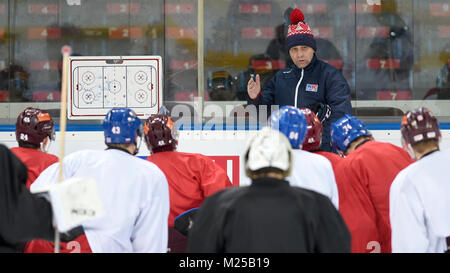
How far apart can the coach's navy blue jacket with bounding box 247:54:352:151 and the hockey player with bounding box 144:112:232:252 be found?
1.11 meters

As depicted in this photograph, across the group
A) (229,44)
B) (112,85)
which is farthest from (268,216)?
(229,44)

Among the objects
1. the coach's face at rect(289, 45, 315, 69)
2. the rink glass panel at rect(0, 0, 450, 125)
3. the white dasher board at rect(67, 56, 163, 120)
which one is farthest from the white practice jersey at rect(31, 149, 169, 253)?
Answer: the rink glass panel at rect(0, 0, 450, 125)

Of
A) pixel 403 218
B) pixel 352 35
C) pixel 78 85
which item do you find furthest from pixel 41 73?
pixel 403 218

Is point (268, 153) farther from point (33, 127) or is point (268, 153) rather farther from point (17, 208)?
point (33, 127)

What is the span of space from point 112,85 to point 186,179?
6.57 ft

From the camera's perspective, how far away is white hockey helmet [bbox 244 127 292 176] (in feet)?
7.16

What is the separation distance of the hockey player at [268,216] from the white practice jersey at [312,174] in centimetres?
77

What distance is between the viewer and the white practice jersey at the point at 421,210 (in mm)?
Answer: 2721

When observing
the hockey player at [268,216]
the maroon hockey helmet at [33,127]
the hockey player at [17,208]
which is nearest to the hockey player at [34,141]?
the maroon hockey helmet at [33,127]

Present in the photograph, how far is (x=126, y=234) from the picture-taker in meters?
3.05

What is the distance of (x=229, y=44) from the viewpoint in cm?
570

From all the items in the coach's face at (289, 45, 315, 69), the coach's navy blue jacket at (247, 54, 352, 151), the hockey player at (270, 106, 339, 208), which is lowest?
the hockey player at (270, 106, 339, 208)

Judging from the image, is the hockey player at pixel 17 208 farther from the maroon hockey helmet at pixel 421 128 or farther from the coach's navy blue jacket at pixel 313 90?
the coach's navy blue jacket at pixel 313 90

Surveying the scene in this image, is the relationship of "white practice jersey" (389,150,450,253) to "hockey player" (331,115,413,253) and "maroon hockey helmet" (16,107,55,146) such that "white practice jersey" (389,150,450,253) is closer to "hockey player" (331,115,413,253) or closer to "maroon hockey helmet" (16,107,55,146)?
"hockey player" (331,115,413,253)
